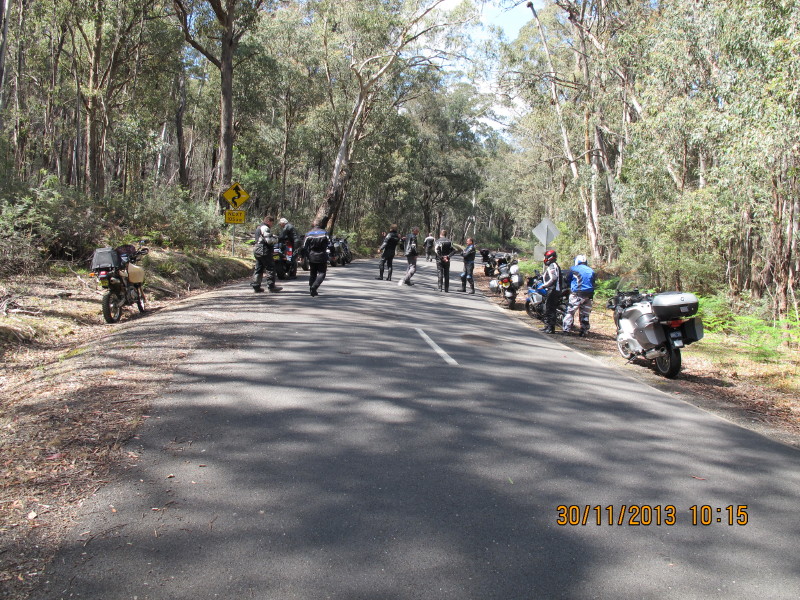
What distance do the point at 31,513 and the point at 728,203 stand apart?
16.7m

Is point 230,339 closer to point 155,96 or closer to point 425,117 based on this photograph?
point 155,96

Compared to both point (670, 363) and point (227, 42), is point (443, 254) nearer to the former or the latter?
point (670, 363)

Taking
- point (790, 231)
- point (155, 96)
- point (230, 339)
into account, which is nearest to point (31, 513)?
point (230, 339)

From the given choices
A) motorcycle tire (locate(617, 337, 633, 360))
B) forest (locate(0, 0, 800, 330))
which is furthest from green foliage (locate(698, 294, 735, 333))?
motorcycle tire (locate(617, 337, 633, 360))

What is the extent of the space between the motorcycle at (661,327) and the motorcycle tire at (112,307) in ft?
29.5

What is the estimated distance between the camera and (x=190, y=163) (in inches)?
2173

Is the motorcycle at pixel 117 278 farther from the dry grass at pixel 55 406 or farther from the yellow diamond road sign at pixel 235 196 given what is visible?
the yellow diamond road sign at pixel 235 196

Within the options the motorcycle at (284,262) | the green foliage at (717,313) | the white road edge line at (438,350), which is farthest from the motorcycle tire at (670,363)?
the motorcycle at (284,262)

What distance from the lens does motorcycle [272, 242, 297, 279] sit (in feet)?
56.2

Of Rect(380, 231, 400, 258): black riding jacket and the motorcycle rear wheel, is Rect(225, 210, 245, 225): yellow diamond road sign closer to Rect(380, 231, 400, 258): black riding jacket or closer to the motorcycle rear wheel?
Rect(380, 231, 400, 258): black riding jacket

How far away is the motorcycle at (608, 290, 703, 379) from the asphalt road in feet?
5.62

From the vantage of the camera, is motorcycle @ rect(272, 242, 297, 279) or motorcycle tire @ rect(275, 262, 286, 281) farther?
motorcycle tire @ rect(275, 262, 286, 281)

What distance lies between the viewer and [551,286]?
43.1 ft

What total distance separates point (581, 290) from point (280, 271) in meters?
9.24
